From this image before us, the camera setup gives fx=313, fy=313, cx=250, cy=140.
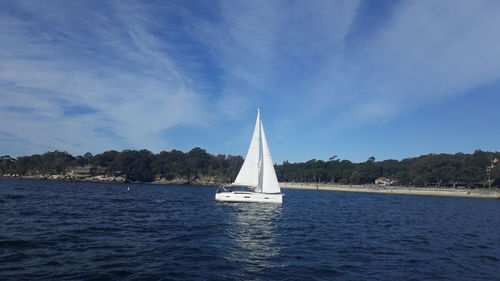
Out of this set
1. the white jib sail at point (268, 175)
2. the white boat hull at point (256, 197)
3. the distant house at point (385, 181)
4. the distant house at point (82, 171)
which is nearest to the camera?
the white boat hull at point (256, 197)

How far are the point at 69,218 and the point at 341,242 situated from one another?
2267 centimetres

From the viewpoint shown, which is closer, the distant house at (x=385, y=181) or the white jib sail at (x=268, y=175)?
the white jib sail at (x=268, y=175)

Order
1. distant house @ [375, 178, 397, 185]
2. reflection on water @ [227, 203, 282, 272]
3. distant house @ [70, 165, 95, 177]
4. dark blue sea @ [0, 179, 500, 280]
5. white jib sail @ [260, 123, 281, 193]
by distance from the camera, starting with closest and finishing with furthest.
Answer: dark blue sea @ [0, 179, 500, 280]
reflection on water @ [227, 203, 282, 272]
white jib sail @ [260, 123, 281, 193]
distant house @ [375, 178, 397, 185]
distant house @ [70, 165, 95, 177]

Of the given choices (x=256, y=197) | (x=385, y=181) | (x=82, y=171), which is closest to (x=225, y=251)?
(x=256, y=197)

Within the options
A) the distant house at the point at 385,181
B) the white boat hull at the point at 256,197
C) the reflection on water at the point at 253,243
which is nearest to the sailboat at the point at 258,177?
the white boat hull at the point at 256,197

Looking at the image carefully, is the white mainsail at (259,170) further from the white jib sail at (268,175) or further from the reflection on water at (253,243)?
the reflection on water at (253,243)

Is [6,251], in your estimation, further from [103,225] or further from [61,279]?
[103,225]

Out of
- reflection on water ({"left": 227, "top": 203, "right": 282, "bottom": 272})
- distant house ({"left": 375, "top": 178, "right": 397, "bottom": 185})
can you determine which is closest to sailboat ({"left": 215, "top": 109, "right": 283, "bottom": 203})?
reflection on water ({"left": 227, "top": 203, "right": 282, "bottom": 272})

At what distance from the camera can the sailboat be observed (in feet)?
156

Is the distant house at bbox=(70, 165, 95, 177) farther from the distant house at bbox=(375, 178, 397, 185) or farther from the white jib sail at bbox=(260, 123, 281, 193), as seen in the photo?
the distant house at bbox=(375, 178, 397, 185)

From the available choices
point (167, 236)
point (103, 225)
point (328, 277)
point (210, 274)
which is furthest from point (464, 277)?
point (103, 225)

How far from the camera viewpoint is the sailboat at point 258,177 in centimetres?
4769

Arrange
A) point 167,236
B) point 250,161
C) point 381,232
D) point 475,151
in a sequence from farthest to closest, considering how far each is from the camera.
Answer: point 475,151 < point 250,161 < point 381,232 < point 167,236

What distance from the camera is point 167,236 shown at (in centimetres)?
2128
